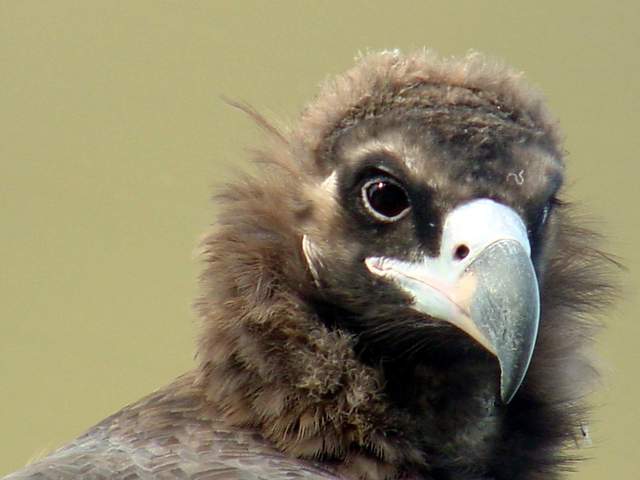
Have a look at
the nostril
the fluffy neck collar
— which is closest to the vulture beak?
the nostril

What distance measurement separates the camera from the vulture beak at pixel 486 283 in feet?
7.82

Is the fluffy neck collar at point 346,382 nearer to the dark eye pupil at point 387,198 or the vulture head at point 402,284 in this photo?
the vulture head at point 402,284

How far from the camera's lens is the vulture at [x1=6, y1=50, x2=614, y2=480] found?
97.0 inches

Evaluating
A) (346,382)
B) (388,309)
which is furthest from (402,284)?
(346,382)

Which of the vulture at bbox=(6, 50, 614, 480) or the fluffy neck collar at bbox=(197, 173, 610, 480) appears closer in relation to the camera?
the vulture at bbox=(6, 50, 614, 480)

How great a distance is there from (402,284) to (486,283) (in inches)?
8.1

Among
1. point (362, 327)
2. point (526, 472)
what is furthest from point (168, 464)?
point (526, 472)

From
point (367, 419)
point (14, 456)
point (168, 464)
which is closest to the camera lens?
point (168, 464)

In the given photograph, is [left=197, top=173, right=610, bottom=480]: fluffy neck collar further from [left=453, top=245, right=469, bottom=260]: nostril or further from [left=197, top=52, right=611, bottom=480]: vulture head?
[left=453, top=245, right=469, bottom=260]: nostril

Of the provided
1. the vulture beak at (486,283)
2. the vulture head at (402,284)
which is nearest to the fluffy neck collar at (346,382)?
the vulture head at (402,284)

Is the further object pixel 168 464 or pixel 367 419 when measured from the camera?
pixel 367 419

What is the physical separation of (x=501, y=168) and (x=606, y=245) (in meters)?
0.44

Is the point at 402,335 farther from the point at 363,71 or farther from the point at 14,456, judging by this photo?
the point at 14,456

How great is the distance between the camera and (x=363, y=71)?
2.84 metres
